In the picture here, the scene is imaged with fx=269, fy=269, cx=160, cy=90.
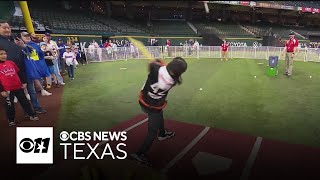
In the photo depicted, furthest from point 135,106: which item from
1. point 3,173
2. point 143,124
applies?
point 3,173

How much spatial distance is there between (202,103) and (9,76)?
9.81 ft

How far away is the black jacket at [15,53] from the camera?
2759 mm

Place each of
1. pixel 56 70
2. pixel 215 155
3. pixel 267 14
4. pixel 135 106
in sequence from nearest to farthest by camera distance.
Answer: pixel 215 155 < pixel 267 14 < pixel 135 106 < pixel 56 70

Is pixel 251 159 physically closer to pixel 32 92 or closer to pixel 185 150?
pixel 185 150

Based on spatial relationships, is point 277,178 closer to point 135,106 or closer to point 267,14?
point 267,14

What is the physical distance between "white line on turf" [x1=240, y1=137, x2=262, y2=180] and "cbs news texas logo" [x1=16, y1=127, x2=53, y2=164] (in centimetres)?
177

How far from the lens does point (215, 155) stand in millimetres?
2875

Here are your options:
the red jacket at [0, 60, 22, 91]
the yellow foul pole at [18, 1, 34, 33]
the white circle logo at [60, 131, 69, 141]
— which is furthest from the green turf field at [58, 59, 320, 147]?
the yellow foul pole at [18, 1, 34, 33]

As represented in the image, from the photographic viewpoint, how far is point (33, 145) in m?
2.20

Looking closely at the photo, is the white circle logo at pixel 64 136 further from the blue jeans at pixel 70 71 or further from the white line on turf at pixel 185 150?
the blue jeans at pixel 70 71

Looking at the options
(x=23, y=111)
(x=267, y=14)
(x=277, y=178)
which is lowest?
(x=277, y=178)

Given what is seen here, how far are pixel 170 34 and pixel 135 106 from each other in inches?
64.1

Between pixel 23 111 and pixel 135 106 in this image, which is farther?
pixel 135 106

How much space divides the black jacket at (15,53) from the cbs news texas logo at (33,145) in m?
0.99
